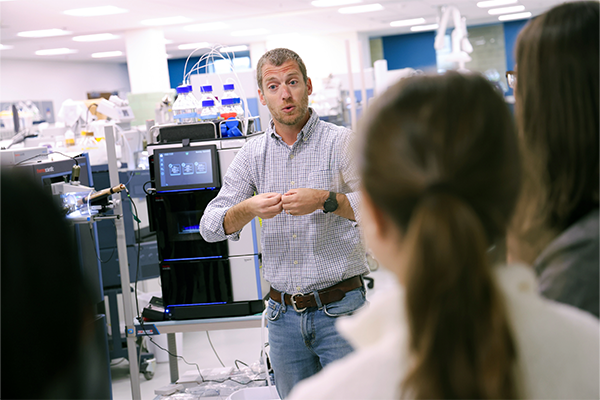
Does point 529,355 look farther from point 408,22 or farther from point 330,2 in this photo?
point 408,22

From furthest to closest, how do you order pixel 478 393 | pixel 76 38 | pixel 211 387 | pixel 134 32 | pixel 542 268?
pixel 76 38, pixel 134 32, pixel 211 387, pixel 542 268, pixel 478 393

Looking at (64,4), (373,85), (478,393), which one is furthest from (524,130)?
(64,4)

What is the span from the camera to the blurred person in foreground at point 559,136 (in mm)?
798

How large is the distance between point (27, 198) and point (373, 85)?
301 inches

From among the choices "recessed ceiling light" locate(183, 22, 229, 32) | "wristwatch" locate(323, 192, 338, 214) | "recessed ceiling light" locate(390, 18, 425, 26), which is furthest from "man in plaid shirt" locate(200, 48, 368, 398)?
"recessed ceiling light" locate(390, 18, 425, 26)

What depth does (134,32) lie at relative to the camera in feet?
34.6

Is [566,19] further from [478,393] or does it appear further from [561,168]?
[478,393]

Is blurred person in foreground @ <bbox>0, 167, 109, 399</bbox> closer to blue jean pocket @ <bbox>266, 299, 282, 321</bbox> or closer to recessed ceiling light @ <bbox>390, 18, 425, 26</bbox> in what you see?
blue jean pocket @ <bbox>266, 299, 282, 321</bbox>

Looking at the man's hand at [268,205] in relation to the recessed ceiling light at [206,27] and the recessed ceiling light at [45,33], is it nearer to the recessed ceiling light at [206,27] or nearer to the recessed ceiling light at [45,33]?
the recessed ceiling light at [45,33]

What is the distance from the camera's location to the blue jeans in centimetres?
175

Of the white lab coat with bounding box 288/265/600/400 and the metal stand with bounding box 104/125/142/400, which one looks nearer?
the white lab coat with bounding box 288/265/600/400

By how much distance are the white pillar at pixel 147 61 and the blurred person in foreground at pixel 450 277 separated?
10.3 m

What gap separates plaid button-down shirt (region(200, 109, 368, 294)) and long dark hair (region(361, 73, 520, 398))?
119cm

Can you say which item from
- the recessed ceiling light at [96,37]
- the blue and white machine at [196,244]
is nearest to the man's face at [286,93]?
the blue and white machine at [196,244]
